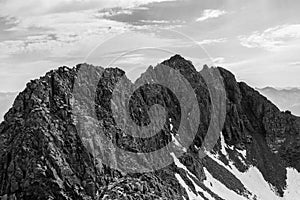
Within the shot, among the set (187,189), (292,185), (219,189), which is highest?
(187,189)

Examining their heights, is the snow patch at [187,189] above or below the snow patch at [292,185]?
above

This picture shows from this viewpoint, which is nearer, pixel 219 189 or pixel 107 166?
pixel 107 166

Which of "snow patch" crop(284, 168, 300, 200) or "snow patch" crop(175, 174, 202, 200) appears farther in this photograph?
"snow patch" crop(284, 168, 300, 200)

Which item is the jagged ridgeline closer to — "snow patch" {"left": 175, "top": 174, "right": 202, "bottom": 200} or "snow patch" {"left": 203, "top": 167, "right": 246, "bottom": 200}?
"snow patch" {"left": 203, "top": 167, "right": 246, "bottom": 200}

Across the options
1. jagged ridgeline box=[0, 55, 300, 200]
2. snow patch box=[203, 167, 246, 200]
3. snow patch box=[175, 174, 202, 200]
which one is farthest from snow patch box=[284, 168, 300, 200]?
snow patch box=[175, 174, 202, 200]

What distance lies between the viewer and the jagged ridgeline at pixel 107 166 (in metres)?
Answer: 88.9

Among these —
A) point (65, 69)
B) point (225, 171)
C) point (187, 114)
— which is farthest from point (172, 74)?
point (65, 69)

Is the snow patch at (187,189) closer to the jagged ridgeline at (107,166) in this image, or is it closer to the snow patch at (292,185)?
the jagged ridgeline at (107,166)

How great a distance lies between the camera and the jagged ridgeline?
8894 centimetres

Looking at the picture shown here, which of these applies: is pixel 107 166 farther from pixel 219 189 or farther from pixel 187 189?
pixel 219 189

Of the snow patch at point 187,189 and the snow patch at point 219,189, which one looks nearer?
the snow patch at point 187,189

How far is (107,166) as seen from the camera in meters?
97.3

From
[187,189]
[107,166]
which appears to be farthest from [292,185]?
[107,166]

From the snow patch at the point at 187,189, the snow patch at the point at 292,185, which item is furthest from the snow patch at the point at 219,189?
the snow patch at the point at 292,185
